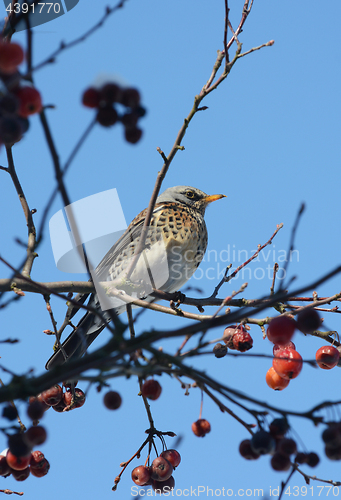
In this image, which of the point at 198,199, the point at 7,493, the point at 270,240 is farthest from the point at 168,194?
the point at 7,493

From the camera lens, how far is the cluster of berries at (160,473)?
2.27 metres

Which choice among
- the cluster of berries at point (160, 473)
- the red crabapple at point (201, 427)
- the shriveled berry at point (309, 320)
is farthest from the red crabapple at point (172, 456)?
the shriveled berry at point (309, 320)

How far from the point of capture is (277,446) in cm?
158

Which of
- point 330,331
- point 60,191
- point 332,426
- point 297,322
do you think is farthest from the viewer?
point 330,331

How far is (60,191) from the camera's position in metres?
1.15

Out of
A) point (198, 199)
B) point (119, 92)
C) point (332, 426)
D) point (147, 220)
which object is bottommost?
point (332, 426)

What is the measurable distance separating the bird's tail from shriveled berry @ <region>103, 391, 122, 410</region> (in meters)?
0.90

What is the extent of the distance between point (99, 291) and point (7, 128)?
0.71 meters

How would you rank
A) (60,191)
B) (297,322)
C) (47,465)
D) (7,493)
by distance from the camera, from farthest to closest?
(7,493) → (47,465) → (297,322) → (60,191)

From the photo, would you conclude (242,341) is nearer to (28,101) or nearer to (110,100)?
(110,100)

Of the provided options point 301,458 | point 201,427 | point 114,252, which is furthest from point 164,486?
point 114,252

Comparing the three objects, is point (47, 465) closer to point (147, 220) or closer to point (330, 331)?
point (147, 220)

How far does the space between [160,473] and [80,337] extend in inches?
50.7

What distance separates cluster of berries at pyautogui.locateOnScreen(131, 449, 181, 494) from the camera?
7.43 feet
